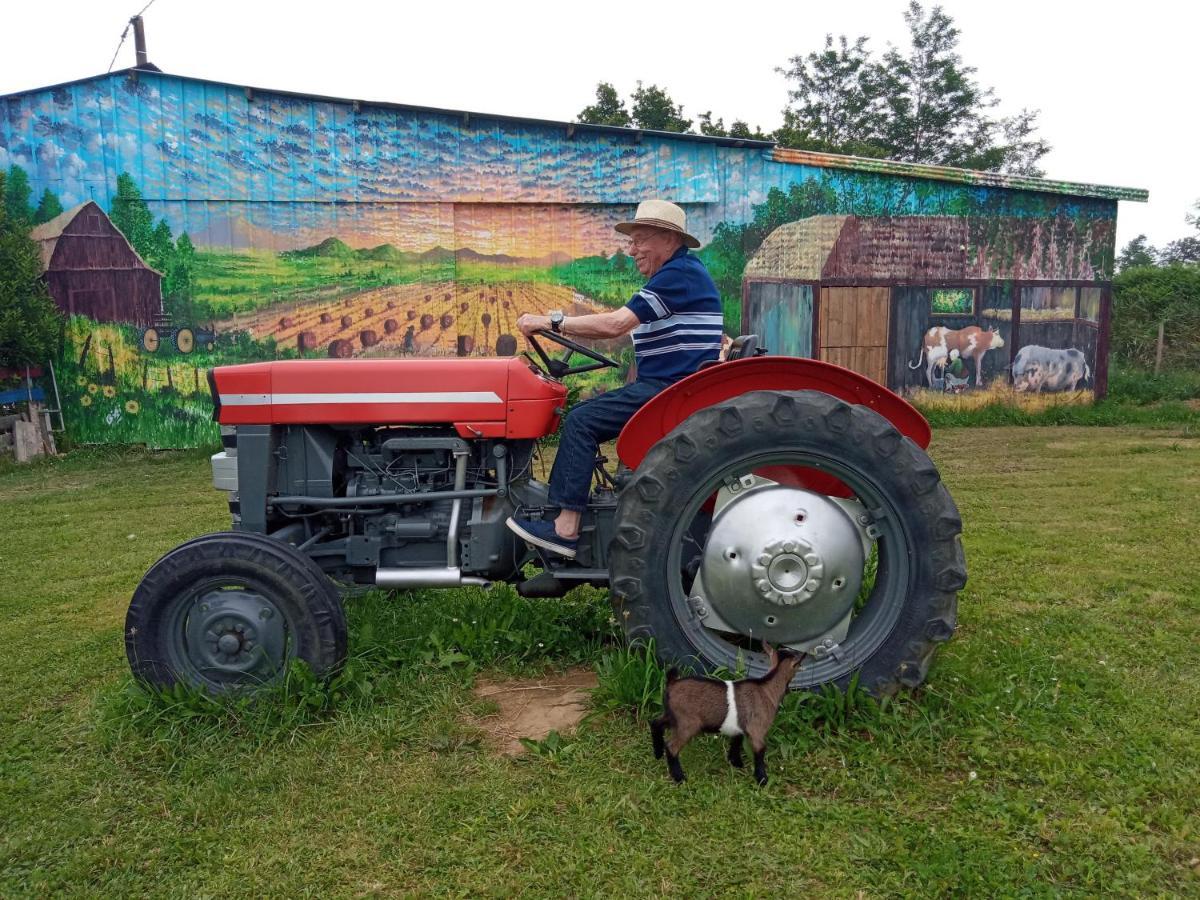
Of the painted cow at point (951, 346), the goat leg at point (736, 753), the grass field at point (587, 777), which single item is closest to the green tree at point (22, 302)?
the grass field at point (587, 777)

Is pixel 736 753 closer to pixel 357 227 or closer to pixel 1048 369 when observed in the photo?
pixel 357 227

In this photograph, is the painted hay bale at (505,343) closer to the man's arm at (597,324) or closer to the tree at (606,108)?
the man's arm at (597,324)

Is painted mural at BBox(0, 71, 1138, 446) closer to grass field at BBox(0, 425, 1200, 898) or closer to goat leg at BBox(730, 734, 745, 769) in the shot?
grass field at BBox(0, 425, 1200, 898)

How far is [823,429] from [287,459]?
214 cm

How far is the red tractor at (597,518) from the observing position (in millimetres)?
3113

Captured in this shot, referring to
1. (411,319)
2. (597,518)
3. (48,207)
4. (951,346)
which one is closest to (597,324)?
(597,518)

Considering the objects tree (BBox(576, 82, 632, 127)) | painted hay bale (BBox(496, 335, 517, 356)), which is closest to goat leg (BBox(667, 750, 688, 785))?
painted hay bale (BBox(496, 335, 517, 356))

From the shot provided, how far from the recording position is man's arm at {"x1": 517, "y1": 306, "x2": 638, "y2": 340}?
3455 mm

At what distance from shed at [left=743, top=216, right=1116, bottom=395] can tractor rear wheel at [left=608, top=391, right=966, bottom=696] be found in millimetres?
8435

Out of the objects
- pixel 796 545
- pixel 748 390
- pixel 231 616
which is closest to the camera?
pixel 796 545

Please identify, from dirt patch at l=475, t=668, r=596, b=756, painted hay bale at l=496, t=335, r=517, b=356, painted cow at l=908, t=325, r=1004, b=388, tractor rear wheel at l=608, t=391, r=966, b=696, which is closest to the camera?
tractor rear wheel at l=608, t=391, r=966, b=696

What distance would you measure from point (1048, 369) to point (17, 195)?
Answer: 1322cm

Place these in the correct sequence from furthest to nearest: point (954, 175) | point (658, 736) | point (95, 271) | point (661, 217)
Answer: point (954, 175)
point (95, 271)
point (661, 217)
point (658, 736)

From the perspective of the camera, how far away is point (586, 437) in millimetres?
3527
